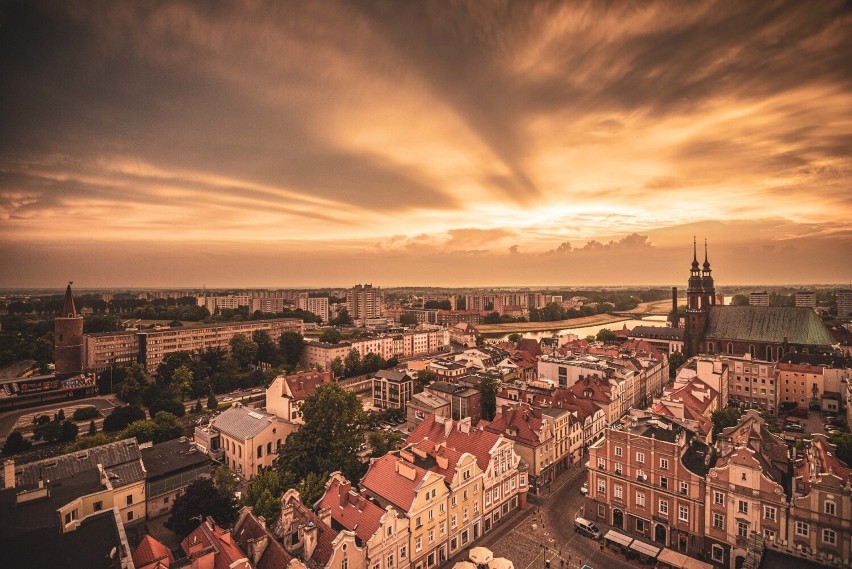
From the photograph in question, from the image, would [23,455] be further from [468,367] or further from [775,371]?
[775,371]

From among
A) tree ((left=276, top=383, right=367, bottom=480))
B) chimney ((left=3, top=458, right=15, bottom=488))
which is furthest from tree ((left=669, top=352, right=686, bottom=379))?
chimney ((left=3, top=458, right=15, bottom=488))

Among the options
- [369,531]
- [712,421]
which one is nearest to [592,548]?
[369,531]

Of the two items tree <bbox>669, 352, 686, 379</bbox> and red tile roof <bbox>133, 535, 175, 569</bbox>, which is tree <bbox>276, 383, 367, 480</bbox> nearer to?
red tile roof <bbox>133, 535, 175, 569</bbox>

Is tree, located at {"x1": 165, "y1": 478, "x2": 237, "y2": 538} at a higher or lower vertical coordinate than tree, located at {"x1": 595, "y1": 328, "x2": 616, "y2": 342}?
lower

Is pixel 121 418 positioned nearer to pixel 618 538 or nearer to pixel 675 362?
pixel 618 538

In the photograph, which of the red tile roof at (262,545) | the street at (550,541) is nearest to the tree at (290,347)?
the street at (550,541)

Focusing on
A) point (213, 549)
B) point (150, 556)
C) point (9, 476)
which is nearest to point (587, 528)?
point (213, 549)
